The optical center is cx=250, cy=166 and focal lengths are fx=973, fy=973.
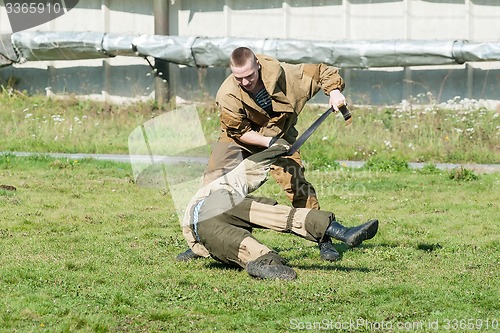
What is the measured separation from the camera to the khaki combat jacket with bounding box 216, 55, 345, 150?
9.53 metres

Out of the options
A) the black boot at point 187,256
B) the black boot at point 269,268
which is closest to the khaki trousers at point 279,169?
the black boot at point 187,256

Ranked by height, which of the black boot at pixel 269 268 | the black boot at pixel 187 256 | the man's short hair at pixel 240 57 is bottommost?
the black boot at pixel 187 256

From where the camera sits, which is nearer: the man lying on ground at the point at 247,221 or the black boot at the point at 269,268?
the black boot at the point at 269,268

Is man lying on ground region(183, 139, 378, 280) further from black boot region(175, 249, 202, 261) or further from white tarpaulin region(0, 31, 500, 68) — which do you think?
white tarpaulin region(0, 31, 500, 68)

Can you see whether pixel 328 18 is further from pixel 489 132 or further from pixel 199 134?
pixel 199 134

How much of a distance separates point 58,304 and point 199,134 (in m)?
3.82

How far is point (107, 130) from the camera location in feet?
68.2

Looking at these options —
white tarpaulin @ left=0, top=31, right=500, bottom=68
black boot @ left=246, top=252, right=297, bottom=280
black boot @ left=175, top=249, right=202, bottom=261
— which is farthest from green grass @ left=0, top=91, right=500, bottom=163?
black boot @ left=246, top=252, right=297, bottom=280

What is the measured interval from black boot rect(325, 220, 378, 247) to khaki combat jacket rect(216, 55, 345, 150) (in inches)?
48.4

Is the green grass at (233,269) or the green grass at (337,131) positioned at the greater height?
the green grass at (233,269)

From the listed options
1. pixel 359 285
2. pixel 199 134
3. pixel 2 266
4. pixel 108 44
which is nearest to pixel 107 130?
pixel 108 44

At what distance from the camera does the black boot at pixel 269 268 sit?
8531 mm

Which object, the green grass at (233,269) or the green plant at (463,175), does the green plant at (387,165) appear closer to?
the green plant at (463,175)

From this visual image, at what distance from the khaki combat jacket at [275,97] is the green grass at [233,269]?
52.4 inches
